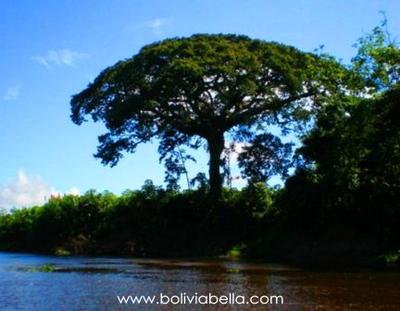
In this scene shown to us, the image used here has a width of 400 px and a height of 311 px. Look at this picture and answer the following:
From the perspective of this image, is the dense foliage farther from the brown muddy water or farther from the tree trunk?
the brown muddy water

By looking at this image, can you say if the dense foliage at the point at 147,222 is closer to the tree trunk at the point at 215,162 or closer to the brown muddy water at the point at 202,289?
the tree trunk at the point at 215,162

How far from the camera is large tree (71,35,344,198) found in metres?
37.6

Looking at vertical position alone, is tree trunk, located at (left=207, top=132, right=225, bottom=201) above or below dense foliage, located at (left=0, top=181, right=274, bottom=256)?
above

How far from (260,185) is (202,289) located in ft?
78.1

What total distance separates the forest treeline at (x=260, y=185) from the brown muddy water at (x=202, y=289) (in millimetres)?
7520

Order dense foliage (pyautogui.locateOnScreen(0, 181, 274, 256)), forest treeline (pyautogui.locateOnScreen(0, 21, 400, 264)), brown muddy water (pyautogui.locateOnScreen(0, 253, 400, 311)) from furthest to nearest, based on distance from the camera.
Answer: dense foliage (pyautogui.locateOnScreen(0, 181, 274, 256)), forest treeline (pyautogui.locateOnScreen(0, 21, 400, 264)), brown muddy water (pyautogui.locateOnScreen(0, 253, 400, 311))

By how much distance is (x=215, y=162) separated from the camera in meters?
40.6

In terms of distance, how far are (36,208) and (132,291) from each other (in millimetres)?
35363

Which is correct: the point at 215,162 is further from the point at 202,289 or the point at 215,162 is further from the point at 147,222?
the point at 202,289

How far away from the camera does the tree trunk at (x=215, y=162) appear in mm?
40250

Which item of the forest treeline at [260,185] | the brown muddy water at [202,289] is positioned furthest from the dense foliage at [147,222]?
the brown muddy water at [202,289]

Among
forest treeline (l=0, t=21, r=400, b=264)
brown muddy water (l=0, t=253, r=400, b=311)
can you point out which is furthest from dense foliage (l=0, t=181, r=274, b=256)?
brown muddy water (l=0, t=253, r=400, b=311)

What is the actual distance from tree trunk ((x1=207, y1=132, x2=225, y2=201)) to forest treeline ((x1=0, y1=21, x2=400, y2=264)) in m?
0.08

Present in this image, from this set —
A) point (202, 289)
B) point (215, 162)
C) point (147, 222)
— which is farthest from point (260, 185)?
point (202, 289)
